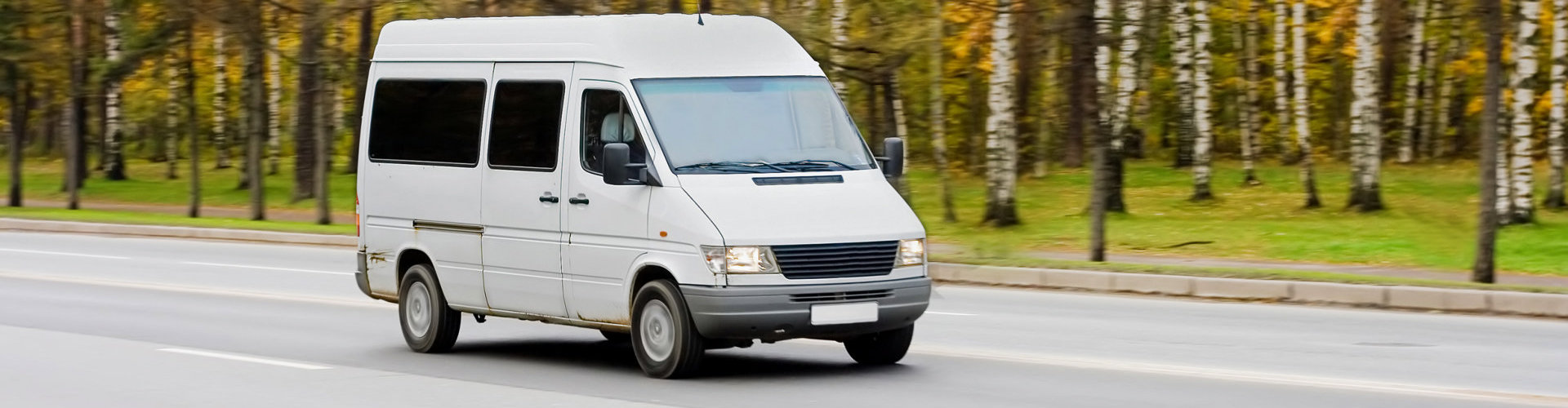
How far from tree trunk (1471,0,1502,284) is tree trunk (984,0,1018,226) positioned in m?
11.2

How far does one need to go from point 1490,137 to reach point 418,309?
10583 mm

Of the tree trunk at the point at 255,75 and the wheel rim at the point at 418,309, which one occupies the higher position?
the tree trunk at the point at 255,75

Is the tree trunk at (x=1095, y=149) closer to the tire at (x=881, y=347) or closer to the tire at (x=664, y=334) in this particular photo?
the tire at (x=881, y=347)

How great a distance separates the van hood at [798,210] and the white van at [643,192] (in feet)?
0.04

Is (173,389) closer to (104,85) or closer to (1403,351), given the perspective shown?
(1403,351)

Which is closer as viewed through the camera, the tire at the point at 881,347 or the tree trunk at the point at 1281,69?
the tire at the point at 881,347

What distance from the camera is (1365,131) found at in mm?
30859

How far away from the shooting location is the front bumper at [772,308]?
407 inches

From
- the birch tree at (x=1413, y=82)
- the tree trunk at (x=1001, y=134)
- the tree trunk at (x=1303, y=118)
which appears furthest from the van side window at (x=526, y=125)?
the birch tree at (x=1413, y=82)

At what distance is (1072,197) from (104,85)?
22598 mm

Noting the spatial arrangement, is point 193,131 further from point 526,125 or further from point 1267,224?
point 526,125

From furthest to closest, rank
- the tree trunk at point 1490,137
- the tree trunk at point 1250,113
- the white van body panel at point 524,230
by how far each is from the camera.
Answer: the tree trunk at point 1250,113 < the tree trunk at point 1490,137 < the white van body panel at point 524,230

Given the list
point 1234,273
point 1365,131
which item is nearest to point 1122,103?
point 1365,131

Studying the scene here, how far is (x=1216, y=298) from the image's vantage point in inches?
701
